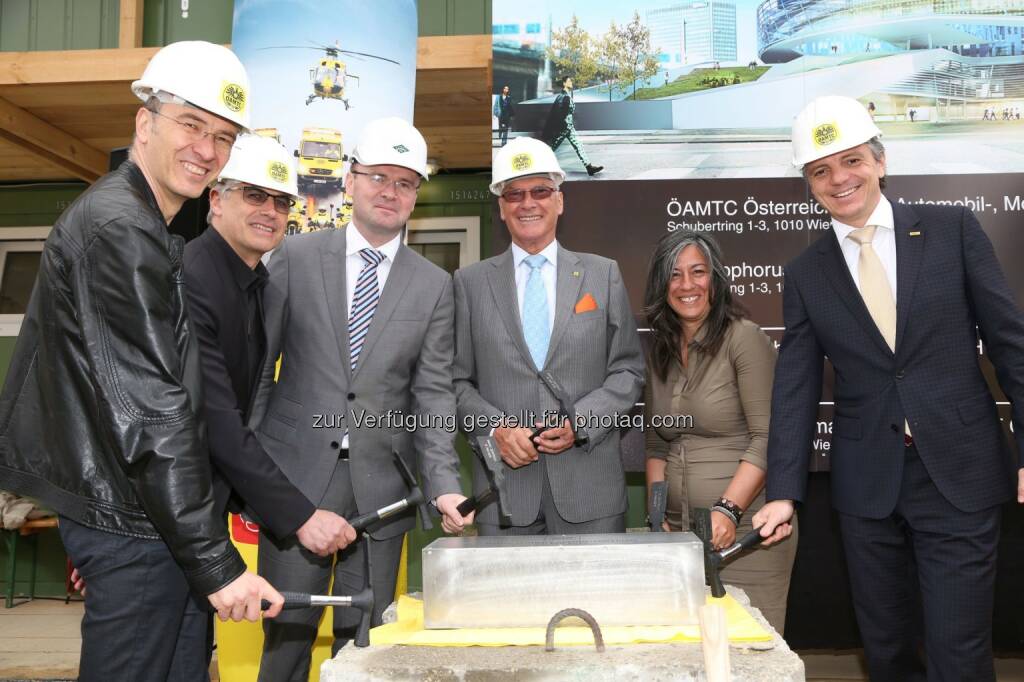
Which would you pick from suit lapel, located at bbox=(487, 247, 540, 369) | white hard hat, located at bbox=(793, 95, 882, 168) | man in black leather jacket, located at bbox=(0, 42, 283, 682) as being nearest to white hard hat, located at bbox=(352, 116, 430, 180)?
suit lapel, located at bbox=(487, 247, 540, 369)

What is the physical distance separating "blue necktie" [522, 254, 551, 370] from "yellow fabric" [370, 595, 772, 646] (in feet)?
3.77

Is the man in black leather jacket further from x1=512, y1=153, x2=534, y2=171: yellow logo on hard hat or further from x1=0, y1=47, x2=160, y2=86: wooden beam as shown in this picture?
x1=0, y1=47, x2=160, y2=86: wooden beam

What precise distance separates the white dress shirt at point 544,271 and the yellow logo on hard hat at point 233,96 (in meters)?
1.19

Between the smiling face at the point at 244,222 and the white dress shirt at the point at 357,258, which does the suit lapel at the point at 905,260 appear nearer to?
the white dress shirt at the point at 357,258

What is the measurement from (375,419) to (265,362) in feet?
1.21

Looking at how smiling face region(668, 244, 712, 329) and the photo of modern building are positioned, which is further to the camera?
the photo of modern building

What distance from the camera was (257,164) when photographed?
2447 millimetres

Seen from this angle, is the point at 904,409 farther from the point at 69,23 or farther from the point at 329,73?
the point at 69,23

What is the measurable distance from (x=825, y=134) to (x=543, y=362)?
3.52 ft

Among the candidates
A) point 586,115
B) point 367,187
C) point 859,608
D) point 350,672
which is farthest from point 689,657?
point 586,115

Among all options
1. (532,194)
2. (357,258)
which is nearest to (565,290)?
(532,194)

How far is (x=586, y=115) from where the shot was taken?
3566mm

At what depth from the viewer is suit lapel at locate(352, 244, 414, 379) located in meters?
2.42

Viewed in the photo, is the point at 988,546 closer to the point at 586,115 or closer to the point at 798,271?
the point at 798,271
